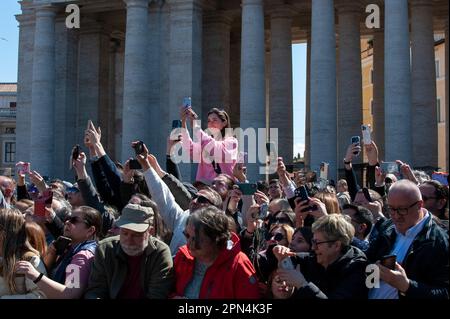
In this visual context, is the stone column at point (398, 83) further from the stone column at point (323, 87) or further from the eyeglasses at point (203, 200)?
the eyeglasses at point (203, 200)

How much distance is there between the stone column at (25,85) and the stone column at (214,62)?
12526 millimetres

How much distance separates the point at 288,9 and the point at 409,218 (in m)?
39.0

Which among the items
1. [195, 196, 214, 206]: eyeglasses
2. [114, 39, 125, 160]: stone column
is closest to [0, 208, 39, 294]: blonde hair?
[195, 196, 214, 206]: eyeglasses

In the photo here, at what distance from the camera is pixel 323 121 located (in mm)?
37938

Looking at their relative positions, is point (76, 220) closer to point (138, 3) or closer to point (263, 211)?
point (263, 211)

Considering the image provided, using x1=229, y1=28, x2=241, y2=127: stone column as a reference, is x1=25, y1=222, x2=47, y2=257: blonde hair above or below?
below

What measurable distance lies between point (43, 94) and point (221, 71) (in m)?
12.1

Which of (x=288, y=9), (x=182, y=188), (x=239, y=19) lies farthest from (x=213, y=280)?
(x=239, y=19)

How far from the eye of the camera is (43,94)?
4528 centimetres

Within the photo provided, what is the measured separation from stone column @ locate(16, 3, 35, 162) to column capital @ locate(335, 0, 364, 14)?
2172 cm

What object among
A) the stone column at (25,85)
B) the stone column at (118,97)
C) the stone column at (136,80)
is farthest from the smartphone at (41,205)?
the stone column at (118,97)

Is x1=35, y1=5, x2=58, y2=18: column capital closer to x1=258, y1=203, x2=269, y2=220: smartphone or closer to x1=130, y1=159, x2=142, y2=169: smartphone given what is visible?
x1=130, y1=159, x2=142, y2=169: smartphone

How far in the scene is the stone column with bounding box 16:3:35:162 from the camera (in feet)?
159

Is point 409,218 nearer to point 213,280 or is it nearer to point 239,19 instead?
point 213,280
